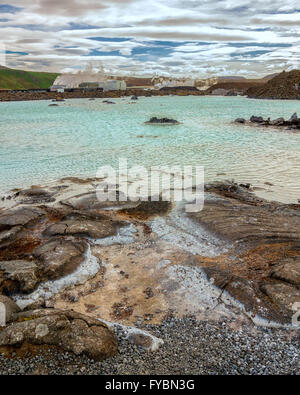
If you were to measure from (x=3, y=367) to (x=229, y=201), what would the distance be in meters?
9.72

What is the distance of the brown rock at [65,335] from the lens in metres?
5.19

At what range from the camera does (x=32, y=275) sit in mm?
7461

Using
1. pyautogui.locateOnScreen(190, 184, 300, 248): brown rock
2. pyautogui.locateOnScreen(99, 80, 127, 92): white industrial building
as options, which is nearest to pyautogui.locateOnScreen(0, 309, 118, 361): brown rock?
pyautogui.locateOnScreen(190, 184, 300, 248): brown rock

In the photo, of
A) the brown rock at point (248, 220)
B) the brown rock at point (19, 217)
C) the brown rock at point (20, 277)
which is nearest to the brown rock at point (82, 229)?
the brown rock at point (19, 217)

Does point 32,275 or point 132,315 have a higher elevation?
point 32,275

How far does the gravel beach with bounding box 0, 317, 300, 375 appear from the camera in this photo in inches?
195

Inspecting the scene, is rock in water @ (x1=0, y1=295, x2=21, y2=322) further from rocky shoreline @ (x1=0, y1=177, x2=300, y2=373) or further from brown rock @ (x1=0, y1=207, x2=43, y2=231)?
brown rock @ (x1=0, y1=207, x2=43, y2=231)

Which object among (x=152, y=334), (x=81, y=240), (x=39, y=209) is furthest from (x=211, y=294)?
(x=39, y=209)

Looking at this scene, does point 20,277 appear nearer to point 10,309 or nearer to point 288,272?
point 10,309

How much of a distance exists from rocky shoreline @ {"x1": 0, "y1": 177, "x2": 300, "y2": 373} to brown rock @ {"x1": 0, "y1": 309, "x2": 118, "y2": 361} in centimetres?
2

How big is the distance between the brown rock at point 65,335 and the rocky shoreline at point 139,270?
0.02m
